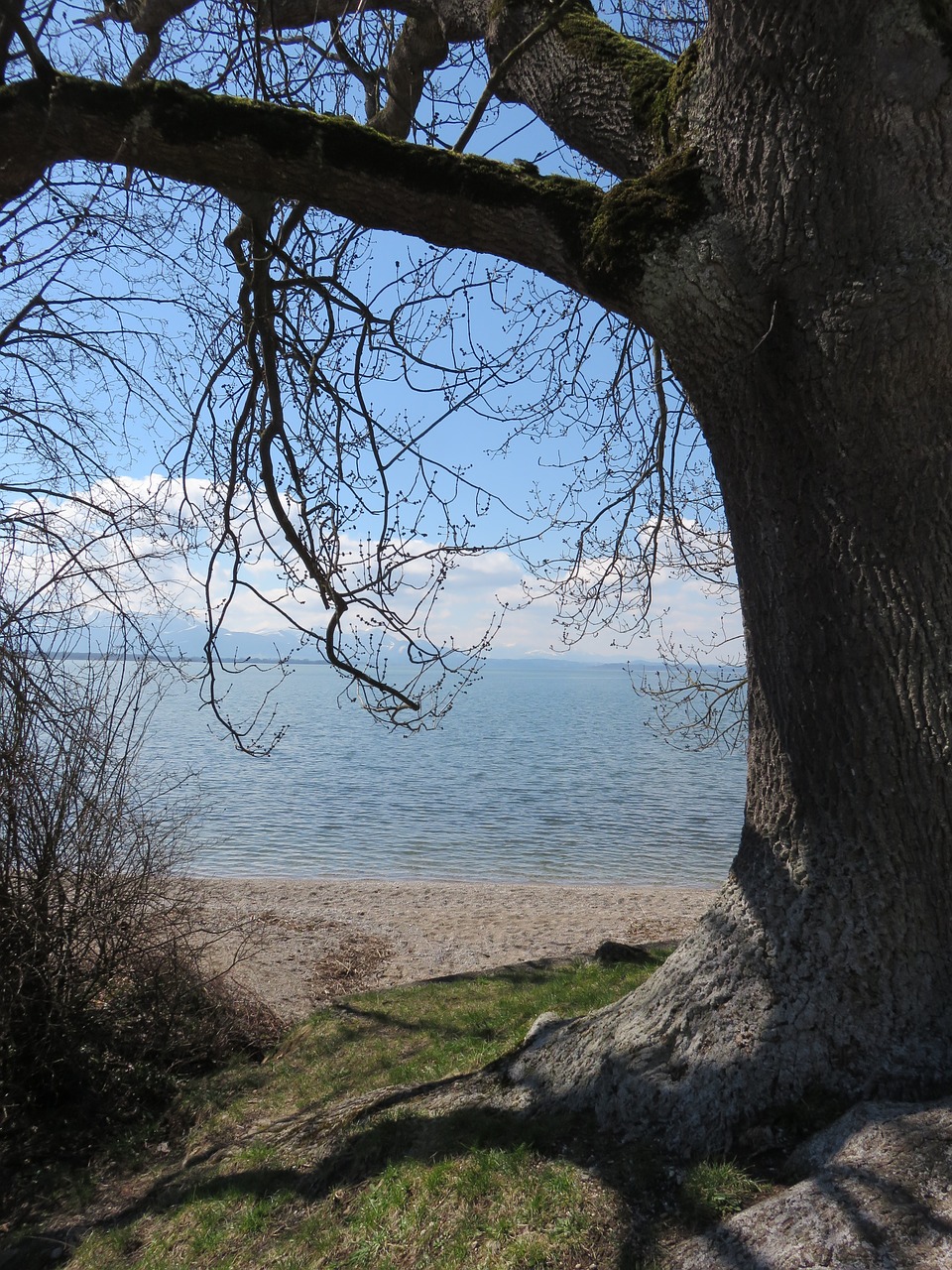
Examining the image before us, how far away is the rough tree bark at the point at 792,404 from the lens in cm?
324

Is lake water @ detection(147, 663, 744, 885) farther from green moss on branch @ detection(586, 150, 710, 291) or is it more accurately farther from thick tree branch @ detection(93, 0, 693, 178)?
green moss on branch @ detection(586, 150, 710, 291)

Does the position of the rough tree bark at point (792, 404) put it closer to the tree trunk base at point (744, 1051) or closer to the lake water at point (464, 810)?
the tree trunk base at point (744, 1051)

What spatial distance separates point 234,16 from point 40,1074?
676 cm

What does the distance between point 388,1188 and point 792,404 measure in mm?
3563

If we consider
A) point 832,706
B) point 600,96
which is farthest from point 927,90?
point 832,706

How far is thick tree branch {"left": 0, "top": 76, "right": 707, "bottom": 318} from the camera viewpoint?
11.5 ft

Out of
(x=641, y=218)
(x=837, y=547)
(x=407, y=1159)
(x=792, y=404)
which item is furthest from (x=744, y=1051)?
(x=641, y=218)

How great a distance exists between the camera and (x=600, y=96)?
4316 millimetres

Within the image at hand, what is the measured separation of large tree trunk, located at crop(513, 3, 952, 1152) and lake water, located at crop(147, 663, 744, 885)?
582cm

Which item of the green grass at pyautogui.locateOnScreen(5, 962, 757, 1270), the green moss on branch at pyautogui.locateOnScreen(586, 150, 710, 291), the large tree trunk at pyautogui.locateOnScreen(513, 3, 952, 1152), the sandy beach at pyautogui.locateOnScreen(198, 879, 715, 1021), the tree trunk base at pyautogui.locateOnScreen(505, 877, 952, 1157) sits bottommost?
the sandy beach at pyautogui.locateOnScreen(198, 879, 715, 1021)

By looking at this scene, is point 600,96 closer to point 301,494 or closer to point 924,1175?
A: point 301,494

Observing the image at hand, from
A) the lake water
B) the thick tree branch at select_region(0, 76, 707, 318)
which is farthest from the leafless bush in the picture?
the thick tree branch at select_region(0, 76, 707, 318)

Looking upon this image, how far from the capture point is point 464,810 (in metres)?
25.0

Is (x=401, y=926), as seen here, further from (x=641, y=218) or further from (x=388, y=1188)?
(x=641, y=218)
